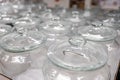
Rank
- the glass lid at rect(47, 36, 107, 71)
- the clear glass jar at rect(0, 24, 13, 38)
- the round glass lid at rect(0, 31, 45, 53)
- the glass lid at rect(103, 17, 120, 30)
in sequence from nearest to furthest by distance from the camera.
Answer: the glass lid at rect(47, 36, 107, 71), the round glass lid at rect(0, 31, 45, 53), the clear glass jar at rect(0, 24, 13, 38), the glass lid at rect(103, 17, 120, 30)

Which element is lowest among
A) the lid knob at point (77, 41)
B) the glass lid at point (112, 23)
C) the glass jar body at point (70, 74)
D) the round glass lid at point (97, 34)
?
the glass lid at point (112, 23)

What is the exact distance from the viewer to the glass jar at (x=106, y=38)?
2.32 ft

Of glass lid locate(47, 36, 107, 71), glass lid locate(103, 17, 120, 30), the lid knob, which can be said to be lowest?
glass lid locate(103, 17, 120, 30)

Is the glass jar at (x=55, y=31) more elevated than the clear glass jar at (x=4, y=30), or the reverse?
the clear glass jar at (x=4, y=30)

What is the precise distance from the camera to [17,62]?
0.65 metres

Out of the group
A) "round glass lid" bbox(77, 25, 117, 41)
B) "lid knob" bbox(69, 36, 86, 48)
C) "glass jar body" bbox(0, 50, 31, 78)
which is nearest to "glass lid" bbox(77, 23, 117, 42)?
"round glass lid" bbox(77, 25, 117, 41)

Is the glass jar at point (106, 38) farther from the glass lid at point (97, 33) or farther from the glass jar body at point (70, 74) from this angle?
the glass jar body at point (70, 74)

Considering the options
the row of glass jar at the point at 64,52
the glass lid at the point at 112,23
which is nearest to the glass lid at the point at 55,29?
the row of glass jar at the point at 64,52

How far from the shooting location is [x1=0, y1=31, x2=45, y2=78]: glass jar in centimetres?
63

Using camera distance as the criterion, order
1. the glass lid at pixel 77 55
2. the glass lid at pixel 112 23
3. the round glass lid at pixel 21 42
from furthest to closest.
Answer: the glass lid at pixel 112 23, the round glass lid at pixel 21 42, the glass lid at pixel 77 55

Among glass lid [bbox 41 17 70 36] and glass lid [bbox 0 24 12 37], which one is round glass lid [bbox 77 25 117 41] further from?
glass lid [bbox 0 24 12 37]

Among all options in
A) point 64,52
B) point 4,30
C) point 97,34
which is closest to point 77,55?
point 64,52

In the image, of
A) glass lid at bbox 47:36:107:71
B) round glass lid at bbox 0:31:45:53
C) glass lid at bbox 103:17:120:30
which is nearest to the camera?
glass lid at bbox 47:36:107:71

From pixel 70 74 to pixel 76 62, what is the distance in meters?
0.04
